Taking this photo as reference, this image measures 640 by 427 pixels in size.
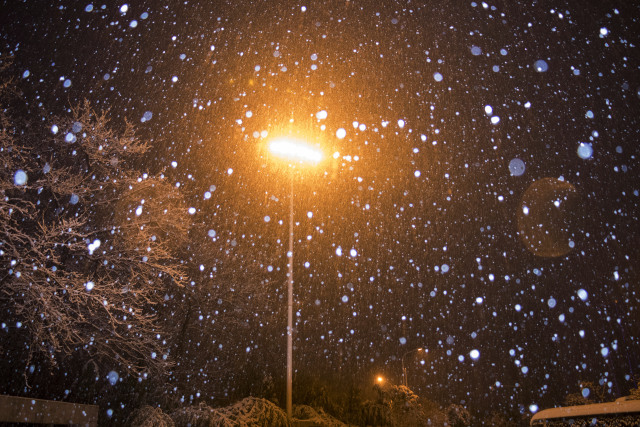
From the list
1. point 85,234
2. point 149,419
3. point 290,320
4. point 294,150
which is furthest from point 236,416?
point 294,150

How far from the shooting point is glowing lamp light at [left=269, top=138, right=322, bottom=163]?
14.6 m

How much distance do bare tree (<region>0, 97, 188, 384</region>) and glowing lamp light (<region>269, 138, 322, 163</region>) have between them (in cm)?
380

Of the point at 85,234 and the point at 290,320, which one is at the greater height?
the point at 85,234

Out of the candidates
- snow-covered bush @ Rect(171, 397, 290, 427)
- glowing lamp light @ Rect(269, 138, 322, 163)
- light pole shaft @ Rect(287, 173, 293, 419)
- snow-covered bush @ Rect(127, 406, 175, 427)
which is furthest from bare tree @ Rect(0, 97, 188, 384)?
glowing lamp light @ Rect(269, 138, 322, 163)

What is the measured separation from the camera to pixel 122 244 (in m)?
10.4

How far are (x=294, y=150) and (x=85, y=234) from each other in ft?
24.5

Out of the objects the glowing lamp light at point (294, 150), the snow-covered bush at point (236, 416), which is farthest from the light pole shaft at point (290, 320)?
the glowing lamp light at point (294, 150)

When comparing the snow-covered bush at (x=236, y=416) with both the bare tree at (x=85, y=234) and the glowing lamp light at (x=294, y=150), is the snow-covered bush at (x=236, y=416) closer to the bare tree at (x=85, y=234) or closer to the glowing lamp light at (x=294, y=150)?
the bare tree at (x=85, y=234)

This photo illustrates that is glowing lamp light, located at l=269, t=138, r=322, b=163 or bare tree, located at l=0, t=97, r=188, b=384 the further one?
glowing lamp light, located at l=269, t=138, r=322, b=163

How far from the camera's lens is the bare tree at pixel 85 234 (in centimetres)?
833

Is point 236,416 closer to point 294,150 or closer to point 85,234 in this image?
point 85,234

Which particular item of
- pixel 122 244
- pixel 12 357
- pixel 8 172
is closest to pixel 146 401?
pixel 12 357

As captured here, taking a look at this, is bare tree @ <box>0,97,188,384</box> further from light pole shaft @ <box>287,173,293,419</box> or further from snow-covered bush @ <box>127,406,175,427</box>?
light pole shaft @ <box>287,173,293,419</box>

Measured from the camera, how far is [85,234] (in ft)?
29.0
